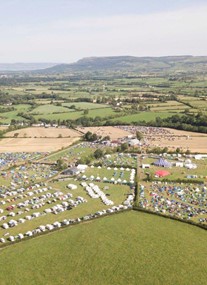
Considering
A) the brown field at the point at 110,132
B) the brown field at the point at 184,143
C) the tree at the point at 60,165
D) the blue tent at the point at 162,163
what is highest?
the tree at the point at 60,165

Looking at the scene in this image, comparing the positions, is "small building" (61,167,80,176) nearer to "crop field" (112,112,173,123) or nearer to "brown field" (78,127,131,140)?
"brown field" (78,127,131,140)

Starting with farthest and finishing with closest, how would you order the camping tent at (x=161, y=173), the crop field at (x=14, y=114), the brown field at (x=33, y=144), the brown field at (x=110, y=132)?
the crop field at (x=14, y=114) → the brown field at (x=110, y=132) → the brown field at (x=33, y=144) → the camping tent at (x=161, y=173)

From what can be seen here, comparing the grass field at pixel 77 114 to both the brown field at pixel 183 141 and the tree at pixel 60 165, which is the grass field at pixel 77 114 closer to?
the brown field at pixel 183 141

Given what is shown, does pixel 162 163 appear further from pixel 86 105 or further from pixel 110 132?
pixel 86 105

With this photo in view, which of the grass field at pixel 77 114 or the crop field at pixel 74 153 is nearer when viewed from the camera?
the crop field at pixel 74 153

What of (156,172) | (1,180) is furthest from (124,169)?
(1,180)

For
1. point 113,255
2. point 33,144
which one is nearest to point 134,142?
point 33,144

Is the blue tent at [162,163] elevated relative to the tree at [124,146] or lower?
lower

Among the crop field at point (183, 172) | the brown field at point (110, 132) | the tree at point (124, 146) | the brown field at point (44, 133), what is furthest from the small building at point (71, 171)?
the brown field at point (44, 133)
